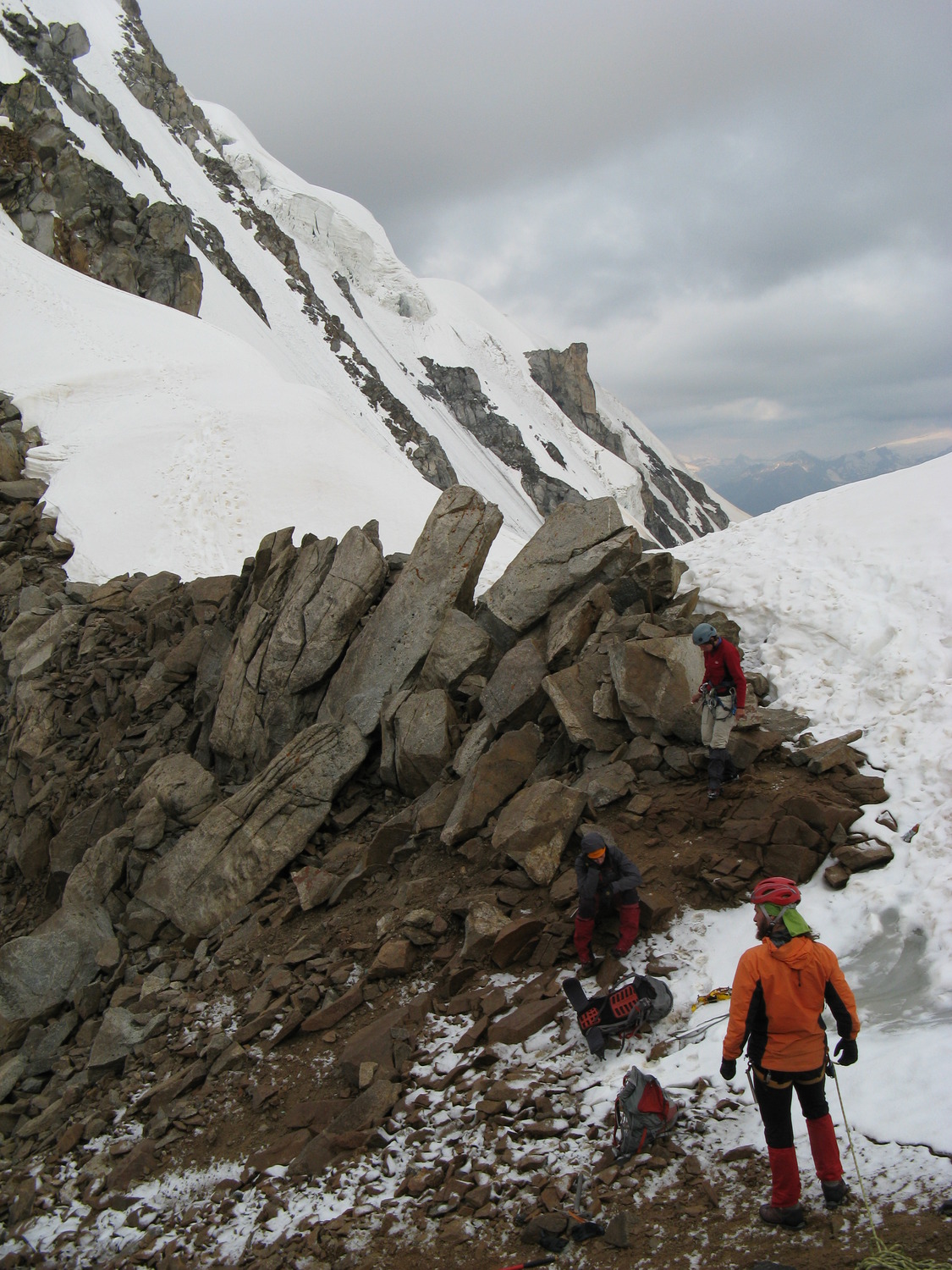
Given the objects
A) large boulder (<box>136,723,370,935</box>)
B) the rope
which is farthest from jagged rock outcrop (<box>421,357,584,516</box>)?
the rope

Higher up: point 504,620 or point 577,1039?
point 504,620

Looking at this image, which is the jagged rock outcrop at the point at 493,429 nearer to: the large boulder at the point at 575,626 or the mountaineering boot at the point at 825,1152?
the large boulder at the point at 575,626

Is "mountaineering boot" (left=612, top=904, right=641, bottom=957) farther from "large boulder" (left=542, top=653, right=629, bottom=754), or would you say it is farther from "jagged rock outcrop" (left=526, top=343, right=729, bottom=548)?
"jagged rock outcrop" (left=526, top=343, right=729, bottom=548)

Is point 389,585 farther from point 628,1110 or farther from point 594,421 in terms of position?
point 594,421

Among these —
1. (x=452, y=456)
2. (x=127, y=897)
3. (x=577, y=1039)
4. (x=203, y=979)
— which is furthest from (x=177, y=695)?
(x=452, y=456)

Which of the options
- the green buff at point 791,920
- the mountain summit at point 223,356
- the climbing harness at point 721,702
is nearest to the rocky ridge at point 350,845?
the climbing harness at point 721,702

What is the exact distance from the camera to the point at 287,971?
9.21 m

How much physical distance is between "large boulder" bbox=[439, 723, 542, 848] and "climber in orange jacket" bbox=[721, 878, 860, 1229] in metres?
5.25

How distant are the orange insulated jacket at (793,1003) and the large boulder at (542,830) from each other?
3754mm

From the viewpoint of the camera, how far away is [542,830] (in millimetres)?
9000

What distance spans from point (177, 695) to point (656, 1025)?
39.5ft

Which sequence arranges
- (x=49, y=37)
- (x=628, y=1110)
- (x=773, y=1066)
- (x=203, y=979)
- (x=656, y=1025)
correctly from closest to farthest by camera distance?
(x=773, y=1066) < (x=628, y=1110) < (x=656, y=1025) < (x=203, y=979) < (x=49, y=37)

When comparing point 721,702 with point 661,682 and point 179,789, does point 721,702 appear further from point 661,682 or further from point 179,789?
point 179,789

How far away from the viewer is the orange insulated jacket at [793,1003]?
4.95 metres
